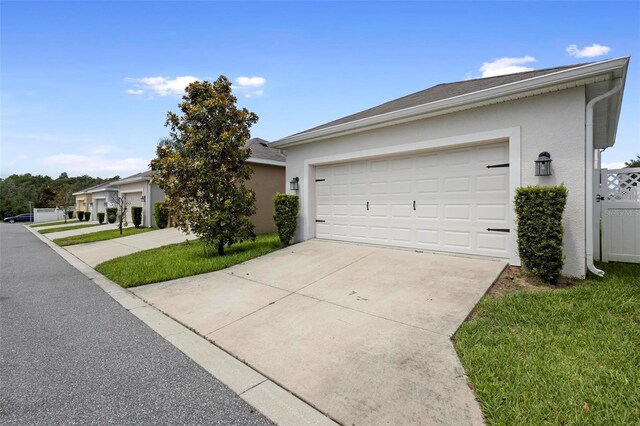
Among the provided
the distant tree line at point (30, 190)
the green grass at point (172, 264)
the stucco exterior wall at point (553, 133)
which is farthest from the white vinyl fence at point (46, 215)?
the stucco exterior wall at point (553, 133)

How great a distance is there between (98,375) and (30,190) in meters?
75.8

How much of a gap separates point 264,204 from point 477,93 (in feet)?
29.0

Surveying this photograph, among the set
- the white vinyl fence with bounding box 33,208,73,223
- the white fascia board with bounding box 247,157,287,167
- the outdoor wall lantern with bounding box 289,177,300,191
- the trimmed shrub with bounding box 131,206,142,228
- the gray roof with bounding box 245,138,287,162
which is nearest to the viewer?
the outdoor wall lantern with bounding box 289,177,300,191

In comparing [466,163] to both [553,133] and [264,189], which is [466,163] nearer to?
[553,133]

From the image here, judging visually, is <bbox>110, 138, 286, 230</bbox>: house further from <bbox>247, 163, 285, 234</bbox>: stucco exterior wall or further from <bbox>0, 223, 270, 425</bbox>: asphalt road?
<bbox>0, 223, 270, 425</bbox>: asphalt road

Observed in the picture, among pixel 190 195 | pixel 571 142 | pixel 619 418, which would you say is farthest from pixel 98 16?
pixel 619 418

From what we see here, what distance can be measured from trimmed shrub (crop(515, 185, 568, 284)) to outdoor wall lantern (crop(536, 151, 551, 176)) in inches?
18.0

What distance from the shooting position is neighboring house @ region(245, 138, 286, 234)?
1177 centimetres

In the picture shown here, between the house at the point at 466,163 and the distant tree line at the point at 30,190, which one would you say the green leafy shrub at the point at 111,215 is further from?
the distant tree line at the point at 30,190

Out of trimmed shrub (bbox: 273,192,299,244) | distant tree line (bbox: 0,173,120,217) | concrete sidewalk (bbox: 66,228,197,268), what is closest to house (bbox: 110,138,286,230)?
concrete sidewalk (bbox: 66,228,197,268)

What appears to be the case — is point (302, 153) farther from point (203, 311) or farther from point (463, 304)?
point (463, 304)

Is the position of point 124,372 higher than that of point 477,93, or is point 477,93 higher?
point 477,93

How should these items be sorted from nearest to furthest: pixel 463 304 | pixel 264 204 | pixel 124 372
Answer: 1. pixel 124 372
2. pixel 463 304
3. pixel 264 204

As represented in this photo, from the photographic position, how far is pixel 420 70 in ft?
30.1
